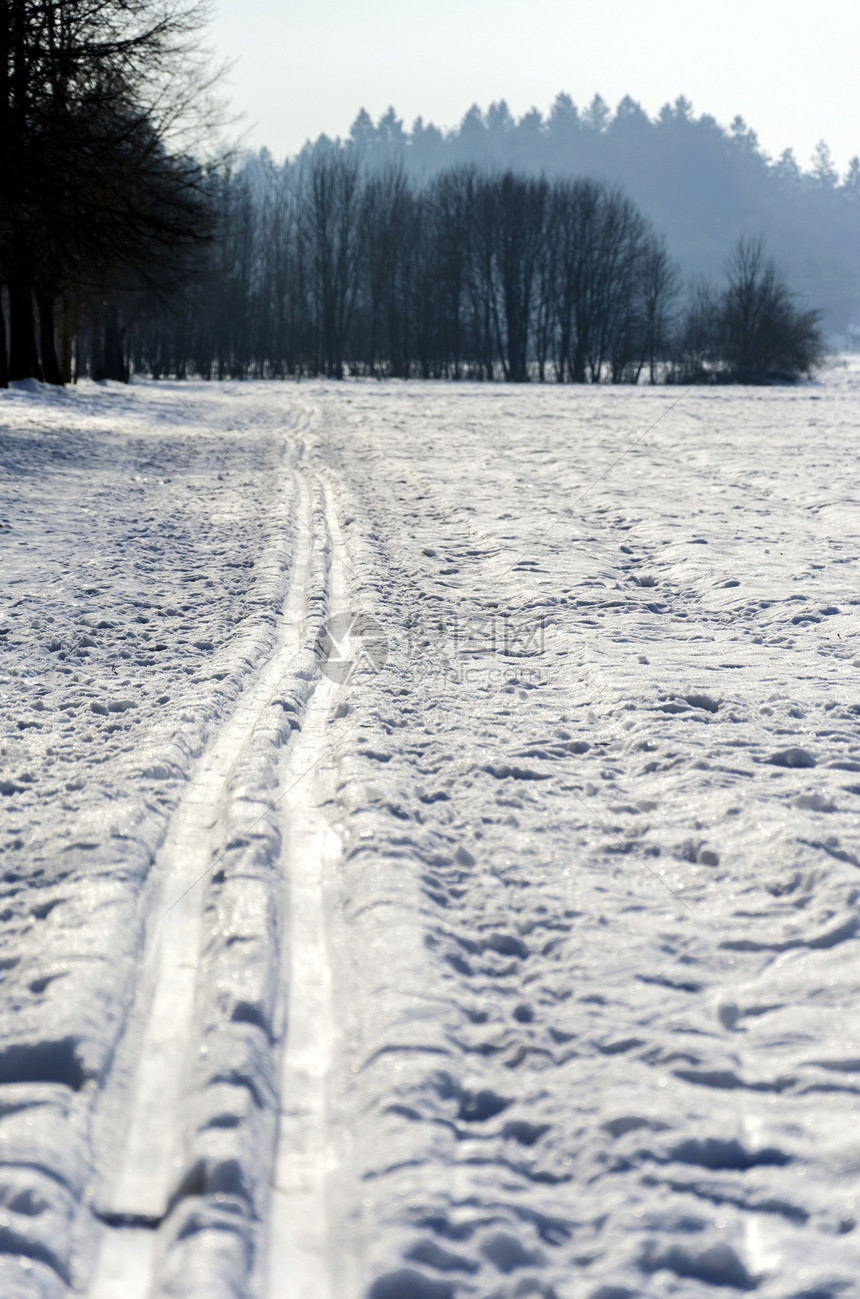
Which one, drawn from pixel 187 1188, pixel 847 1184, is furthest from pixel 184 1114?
pixel 847 1184

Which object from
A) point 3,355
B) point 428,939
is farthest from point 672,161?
point 428,939

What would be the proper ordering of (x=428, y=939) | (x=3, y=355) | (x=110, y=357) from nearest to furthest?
(x=428, y=939)
(x=3, y=355)
(x=110, y=357)

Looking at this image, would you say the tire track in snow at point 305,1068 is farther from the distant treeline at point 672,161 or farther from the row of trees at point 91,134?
the distant treeline at point 672,161

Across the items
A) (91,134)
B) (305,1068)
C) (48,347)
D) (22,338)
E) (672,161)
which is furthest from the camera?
(672,161)

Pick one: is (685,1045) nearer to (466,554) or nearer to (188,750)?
(188,750)

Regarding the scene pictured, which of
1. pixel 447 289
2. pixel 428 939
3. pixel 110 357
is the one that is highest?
pixel 447 289

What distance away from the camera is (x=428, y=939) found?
2.84 meters

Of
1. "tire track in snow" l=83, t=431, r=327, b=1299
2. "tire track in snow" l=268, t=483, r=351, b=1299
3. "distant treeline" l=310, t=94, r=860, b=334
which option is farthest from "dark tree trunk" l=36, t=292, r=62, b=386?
"distant treeline" l=310, t=94, r=860, b=334

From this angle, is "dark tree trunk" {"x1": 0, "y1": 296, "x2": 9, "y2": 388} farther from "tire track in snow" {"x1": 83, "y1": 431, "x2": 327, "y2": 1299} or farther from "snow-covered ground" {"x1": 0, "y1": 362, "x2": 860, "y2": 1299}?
"tire track in snow" {"x1": 83, "y1": 431, "x2": 327, "y2": 1299}

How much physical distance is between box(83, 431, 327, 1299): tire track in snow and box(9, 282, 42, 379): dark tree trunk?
19.6m

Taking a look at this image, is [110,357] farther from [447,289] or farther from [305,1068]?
[305,1068]

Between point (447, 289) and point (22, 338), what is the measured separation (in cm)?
4028

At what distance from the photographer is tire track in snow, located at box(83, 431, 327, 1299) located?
6.17 ft

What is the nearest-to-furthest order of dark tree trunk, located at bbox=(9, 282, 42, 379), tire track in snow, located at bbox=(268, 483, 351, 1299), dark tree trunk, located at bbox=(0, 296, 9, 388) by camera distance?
tire track in snow, located at bbox=(268, 483, 351, 1299), dark tree trunk, located at bbox=(0, 296, 9, 388), dark tree trunk, located at bbox=(9, 282, 42, 379)
